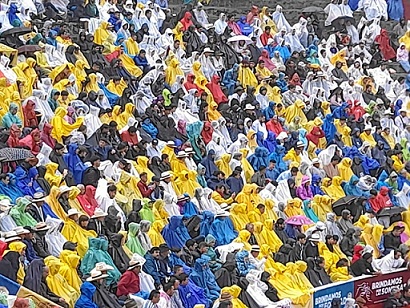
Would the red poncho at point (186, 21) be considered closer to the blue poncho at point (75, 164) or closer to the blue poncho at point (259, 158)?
the blue poncho at point (259, 158)

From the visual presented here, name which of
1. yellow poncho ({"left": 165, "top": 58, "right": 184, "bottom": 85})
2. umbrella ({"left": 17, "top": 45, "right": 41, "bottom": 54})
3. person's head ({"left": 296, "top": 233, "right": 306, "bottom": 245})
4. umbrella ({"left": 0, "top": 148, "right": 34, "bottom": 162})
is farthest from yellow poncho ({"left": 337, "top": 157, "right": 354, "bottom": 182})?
umbrella ({"left": 0, "top": 148, "right": 34, "bottom": 162})

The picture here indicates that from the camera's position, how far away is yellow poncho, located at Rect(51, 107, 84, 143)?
1835 centimetres

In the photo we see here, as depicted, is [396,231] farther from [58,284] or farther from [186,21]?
[186,21]

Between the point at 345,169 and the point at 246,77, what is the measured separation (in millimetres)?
4220


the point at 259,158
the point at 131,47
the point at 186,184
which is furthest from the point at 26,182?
the point at 131,47

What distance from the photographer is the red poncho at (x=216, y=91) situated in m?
22.9

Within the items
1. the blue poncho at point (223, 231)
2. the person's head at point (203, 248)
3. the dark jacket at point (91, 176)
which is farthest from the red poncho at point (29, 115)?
the person's head at point (203, 248)

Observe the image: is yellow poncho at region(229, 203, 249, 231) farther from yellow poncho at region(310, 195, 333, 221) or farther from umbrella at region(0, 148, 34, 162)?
umbrella at region(0, 148, 34, 162)

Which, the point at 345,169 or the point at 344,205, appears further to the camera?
the point at 345,169

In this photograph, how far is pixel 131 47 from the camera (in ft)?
78.1

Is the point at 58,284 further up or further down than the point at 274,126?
further up

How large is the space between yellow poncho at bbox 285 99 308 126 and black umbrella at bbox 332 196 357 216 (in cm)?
373

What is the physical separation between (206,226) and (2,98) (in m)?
4.41

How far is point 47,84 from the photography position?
2002 cm
